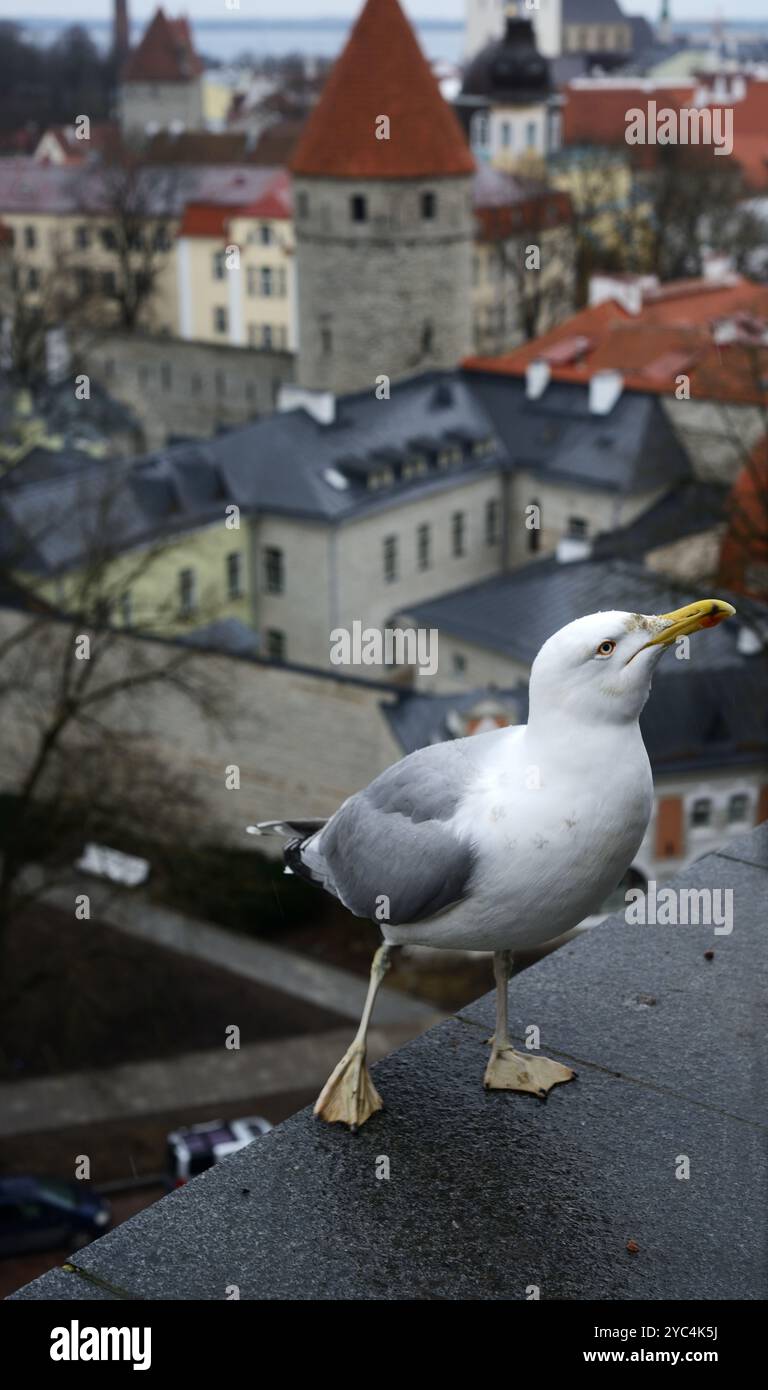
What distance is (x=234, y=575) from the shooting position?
1594 inches

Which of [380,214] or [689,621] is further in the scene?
[380,214]

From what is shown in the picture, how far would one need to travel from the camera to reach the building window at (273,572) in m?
41.0

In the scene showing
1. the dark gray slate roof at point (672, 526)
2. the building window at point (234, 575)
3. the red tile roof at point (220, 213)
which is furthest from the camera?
the red tile roof at point (220, 213)

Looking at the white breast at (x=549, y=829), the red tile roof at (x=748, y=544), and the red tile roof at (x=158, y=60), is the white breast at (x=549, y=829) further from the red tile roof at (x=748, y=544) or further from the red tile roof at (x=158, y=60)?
the red tile roof at (x=158, y=60)

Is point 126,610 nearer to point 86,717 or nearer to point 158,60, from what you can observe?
point 86,717

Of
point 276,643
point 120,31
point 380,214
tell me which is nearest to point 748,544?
point 276,643

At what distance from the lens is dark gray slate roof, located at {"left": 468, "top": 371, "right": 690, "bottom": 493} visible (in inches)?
1614

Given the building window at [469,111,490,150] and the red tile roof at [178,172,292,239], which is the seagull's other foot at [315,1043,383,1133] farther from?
the building window at [469,111,490,150]

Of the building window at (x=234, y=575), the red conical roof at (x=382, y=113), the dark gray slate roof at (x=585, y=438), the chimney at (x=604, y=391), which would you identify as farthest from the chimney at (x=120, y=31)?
the building window at (x=234, y=575)

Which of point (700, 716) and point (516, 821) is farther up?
point (516, 821)

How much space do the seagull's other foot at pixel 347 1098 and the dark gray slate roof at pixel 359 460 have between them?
107ft

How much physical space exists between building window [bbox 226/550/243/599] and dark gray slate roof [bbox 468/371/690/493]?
7.32m

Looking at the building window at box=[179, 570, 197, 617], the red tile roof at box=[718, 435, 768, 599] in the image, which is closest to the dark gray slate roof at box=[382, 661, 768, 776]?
the red tile roof at box=[718, 435, 768, 599]

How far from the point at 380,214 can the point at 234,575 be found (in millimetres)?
12505
